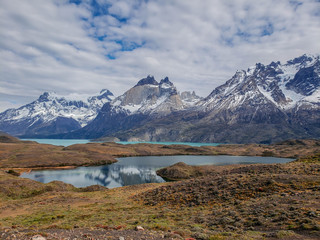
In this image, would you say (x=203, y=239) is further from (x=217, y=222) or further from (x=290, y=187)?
(x=290, y=187)

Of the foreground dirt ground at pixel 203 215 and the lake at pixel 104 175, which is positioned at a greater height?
the foreground dirt ground at pixel 203 215

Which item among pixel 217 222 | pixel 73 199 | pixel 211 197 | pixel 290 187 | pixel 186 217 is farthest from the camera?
pixel 73 199

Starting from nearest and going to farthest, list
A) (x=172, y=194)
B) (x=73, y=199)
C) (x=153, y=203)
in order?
(x=153, y=203)
(x=172, y=194)
(x=73, y=199)

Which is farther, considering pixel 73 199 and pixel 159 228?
pixel 73 199

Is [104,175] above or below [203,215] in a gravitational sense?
below

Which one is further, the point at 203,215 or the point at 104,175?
the point at 104,175

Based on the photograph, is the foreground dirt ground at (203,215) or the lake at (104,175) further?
the lake at (104,175)

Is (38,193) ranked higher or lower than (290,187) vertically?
lower

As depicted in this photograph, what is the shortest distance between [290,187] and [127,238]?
25.9 meters

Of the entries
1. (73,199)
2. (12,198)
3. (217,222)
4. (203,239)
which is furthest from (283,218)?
(12,198)

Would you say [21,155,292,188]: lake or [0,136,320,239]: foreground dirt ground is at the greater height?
[0,136,320,239]: foreground dirt ground

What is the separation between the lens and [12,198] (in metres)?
54.2

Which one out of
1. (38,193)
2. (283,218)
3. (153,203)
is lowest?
(38,193)

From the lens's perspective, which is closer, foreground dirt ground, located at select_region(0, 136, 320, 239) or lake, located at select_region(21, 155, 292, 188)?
foreground dirt ground, located at select_region(0, 136, 320, 239)
